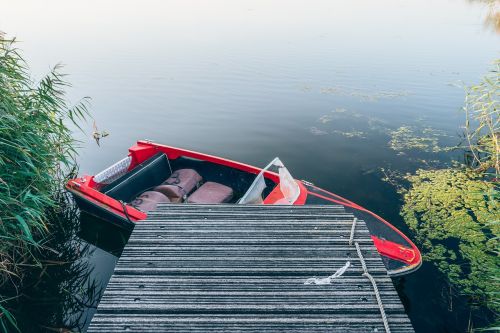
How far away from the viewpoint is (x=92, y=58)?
66.5ft

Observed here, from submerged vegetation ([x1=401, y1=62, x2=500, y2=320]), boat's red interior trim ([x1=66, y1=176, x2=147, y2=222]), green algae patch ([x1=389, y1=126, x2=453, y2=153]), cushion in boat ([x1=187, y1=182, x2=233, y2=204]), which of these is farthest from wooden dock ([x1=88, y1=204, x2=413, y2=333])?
green algae patch ([x1=389, y1=126, x2=453, y2=153])

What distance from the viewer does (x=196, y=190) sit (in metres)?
8.11

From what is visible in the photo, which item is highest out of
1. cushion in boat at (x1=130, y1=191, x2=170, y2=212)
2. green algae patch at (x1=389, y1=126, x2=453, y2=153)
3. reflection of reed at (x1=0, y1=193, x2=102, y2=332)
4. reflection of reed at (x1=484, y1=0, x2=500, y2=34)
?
reflection of reed at (x1=484, y1=0, x2=500, y2=34)

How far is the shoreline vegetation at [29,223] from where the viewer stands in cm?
534

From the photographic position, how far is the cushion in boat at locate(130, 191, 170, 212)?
7184 millimetres

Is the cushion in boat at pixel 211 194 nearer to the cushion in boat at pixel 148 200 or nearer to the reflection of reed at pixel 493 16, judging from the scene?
the cushion in boat at pixel 148 200

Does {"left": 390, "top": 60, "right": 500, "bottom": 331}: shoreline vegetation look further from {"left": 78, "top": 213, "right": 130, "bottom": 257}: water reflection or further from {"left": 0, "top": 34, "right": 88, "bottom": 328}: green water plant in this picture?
{"left": 0, "top": 34, "right": 88, "bottom": 328}: green water plant

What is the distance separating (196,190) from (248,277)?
15.8 ft

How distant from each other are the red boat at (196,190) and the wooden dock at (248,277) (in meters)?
1.96

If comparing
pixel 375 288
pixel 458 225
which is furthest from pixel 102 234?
pixel 458 225

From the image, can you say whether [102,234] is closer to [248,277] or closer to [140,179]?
[140,179]

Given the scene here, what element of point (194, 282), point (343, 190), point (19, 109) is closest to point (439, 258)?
point (343, 190)

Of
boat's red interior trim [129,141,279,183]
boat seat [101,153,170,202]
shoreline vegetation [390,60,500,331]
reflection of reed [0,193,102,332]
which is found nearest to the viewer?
reflection of reed [0,193,102,332]

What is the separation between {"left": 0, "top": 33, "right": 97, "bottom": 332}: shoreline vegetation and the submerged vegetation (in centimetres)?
714
